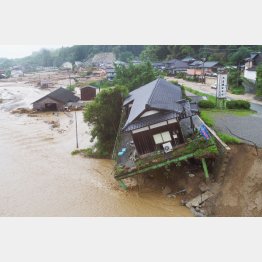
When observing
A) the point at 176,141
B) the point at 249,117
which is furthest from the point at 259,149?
the point at 249,117

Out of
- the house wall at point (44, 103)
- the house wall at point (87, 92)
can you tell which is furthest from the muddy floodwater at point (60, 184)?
the house wall at point (87, 92)

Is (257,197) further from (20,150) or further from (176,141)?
(20,150)

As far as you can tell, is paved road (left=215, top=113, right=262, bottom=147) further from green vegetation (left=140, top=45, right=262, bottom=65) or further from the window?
green vegetation (left=140, top=45, right=262, bottom=65)

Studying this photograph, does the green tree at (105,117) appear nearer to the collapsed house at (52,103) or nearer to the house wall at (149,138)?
the house wall at (149,138)

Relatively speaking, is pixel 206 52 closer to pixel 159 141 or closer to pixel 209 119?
pixel 209 119

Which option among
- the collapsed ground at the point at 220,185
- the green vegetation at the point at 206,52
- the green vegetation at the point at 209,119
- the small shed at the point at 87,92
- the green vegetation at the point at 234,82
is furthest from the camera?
the green vegetation at the point at 206,52

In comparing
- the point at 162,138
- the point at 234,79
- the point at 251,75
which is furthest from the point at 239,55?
the point at 162,138

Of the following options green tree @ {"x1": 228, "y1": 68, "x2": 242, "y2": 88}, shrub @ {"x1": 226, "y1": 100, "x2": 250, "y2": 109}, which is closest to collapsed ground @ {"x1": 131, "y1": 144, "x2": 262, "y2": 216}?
shrub @ {"x1": 226, "y1": 100, "x2": 250, "y2": 109}
